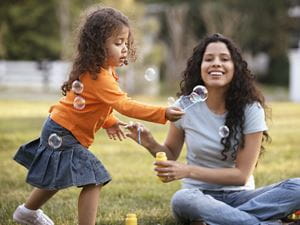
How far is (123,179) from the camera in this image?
18.9 feet

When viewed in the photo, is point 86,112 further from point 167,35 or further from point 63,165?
point 167,35

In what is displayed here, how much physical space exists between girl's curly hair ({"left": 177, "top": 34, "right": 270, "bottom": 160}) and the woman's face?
1.5 inches

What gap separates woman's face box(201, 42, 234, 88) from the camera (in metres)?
3.85

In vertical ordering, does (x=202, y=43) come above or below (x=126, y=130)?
above

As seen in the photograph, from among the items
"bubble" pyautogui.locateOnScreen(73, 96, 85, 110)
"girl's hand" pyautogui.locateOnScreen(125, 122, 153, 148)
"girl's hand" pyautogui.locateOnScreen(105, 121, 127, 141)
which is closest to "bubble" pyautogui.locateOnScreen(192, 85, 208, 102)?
"girl's hand" pyautogui.locateOnScreen(125, 122, 153, 148)

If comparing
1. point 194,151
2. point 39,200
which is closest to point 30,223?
point 39,200

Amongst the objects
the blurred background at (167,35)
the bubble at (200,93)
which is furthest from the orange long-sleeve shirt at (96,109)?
the blurred background at (167,35)

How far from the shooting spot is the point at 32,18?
29781 millimetres

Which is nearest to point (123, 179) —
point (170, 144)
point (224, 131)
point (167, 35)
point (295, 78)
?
point (170, 144)

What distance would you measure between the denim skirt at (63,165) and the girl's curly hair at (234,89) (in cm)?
77

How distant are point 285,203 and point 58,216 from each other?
1393 mm

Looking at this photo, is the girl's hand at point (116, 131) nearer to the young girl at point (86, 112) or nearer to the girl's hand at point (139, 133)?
the girl's hand at point (139, 133)

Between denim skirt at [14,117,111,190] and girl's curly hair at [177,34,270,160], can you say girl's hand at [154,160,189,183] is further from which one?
girl's curly hair at [177,34,270,160]

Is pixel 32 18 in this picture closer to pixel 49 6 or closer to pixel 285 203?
pixel 49 6
